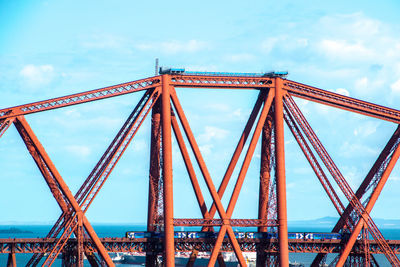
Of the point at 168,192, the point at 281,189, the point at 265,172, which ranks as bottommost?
the point at 168,192

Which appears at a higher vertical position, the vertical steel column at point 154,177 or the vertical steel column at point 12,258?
the vertical steel column at point 154,177

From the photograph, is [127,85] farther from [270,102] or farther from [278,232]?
[278,232]

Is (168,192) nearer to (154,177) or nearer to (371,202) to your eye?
(154,177)

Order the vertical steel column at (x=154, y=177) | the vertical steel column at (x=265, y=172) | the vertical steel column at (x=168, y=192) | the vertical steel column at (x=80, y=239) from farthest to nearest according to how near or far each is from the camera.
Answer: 1. the vertical steel column at (x=265, y=172)
2. the vertical steel column at (x=154, y=177)
3. the vertical steel column at (x=168, y=192)
4. the vertical steel column at (x=80, y=239)

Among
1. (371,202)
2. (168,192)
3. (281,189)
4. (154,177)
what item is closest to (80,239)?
(168,192)

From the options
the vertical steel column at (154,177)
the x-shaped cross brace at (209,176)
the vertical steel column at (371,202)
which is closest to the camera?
the x-shaped cross brace at (209,176)

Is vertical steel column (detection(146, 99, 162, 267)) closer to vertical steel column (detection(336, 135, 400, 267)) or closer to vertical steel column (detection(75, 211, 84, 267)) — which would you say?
vertical steel column (detection(75, 211, 84, 267))

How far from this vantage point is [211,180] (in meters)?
108

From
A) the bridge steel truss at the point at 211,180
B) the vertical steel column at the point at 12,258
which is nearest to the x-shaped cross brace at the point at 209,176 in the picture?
the bridge steel truss at the point at 211,180

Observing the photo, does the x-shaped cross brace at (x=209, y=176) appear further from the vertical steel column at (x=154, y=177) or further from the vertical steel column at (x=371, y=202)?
the vertical steel column at (x=371, y=202)

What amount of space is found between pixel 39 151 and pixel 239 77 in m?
33.4

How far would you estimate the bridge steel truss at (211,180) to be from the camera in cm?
10425

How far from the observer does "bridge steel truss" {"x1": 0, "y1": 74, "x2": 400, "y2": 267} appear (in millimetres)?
104250

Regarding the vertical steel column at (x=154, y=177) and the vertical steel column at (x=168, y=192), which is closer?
the vertical steel column at (x=168, y=192)
